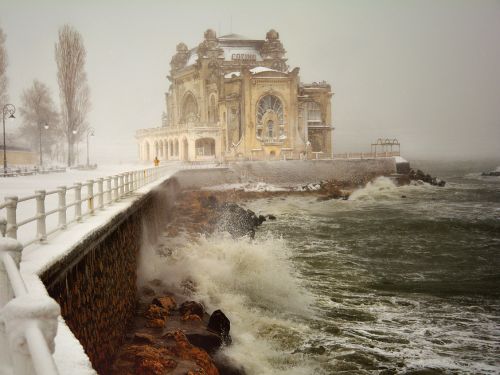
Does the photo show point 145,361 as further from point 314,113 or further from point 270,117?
point 314,113

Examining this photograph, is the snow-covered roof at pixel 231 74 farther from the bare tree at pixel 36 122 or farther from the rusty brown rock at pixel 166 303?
the rusty brown rock at pixel 166 303

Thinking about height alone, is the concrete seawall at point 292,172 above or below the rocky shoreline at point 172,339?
above

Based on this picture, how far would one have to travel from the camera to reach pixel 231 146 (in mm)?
64500

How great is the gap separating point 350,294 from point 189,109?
205 ft

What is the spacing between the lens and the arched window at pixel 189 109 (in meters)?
74.2

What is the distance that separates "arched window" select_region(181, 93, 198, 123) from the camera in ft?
243

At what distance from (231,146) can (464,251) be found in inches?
1676

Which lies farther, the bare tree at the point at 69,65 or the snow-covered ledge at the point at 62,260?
the bare tree at the point at 69,65

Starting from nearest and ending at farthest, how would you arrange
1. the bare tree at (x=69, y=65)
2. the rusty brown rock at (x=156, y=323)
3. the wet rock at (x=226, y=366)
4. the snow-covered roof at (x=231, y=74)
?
the wet rock at (x=226, y=366), the rusty brown rock at (x=156, y=323), the bare tree at (x=69, y=65), the snow-covered roof at (x=231, y=74)

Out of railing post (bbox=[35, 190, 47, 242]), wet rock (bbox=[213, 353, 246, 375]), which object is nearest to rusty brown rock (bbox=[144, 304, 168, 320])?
wet rock (bbox=[213, 353, 246, 375])

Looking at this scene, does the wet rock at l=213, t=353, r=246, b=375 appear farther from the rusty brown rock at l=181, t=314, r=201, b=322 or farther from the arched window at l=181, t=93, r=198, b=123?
the arched window at l=181, t=93, r=198, b=123

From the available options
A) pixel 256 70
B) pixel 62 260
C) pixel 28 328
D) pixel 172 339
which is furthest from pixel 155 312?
pixel 256 70

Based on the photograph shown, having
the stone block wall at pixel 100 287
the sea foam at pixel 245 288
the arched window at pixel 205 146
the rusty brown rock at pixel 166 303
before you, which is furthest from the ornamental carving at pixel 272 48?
the rusty brown rock at pixel 166 303

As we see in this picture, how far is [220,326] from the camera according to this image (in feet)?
37.4
